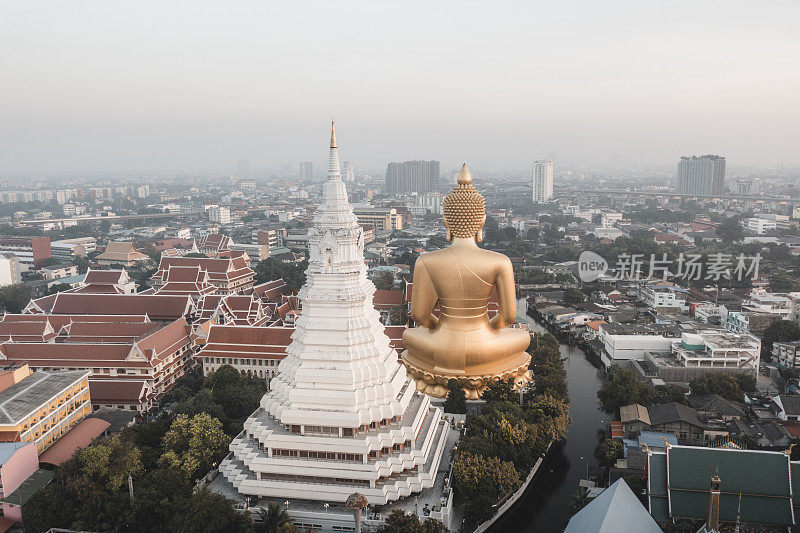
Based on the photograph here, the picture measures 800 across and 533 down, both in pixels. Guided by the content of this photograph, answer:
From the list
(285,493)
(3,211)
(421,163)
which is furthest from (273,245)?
(421,163)

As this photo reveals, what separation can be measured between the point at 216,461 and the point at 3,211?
113 metres

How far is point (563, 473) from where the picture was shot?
17.6 m

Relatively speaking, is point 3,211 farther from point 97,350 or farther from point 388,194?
point 97,350

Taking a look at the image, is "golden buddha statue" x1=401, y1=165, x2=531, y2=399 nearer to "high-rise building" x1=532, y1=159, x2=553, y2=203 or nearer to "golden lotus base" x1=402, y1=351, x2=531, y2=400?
"golden lotus base" x1=402, y1=351, x2=531, y2=400

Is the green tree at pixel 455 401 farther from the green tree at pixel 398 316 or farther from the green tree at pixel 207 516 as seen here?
the green tree at pixel 398 316

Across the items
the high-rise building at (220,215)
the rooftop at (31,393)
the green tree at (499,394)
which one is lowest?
the green tree at (499,394)

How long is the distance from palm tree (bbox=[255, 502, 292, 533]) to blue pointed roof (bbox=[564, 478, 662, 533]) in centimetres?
613

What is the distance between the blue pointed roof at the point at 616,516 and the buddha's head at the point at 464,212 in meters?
9.62

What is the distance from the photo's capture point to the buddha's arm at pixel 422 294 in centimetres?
1906

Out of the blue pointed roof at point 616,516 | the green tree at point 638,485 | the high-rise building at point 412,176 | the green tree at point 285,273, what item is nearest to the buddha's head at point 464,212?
the green tree at point 638,485

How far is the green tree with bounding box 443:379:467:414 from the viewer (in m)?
18.3

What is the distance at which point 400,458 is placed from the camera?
13.8m

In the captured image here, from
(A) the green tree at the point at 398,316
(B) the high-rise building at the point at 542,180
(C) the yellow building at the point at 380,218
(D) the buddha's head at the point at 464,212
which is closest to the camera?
(D) the buddha's head at the point at 464,212

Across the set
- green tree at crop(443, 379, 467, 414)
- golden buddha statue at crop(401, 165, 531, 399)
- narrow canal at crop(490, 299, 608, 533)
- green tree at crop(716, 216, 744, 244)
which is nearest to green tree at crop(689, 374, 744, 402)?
narrow canal at crop(490, 299, 608, 533)
